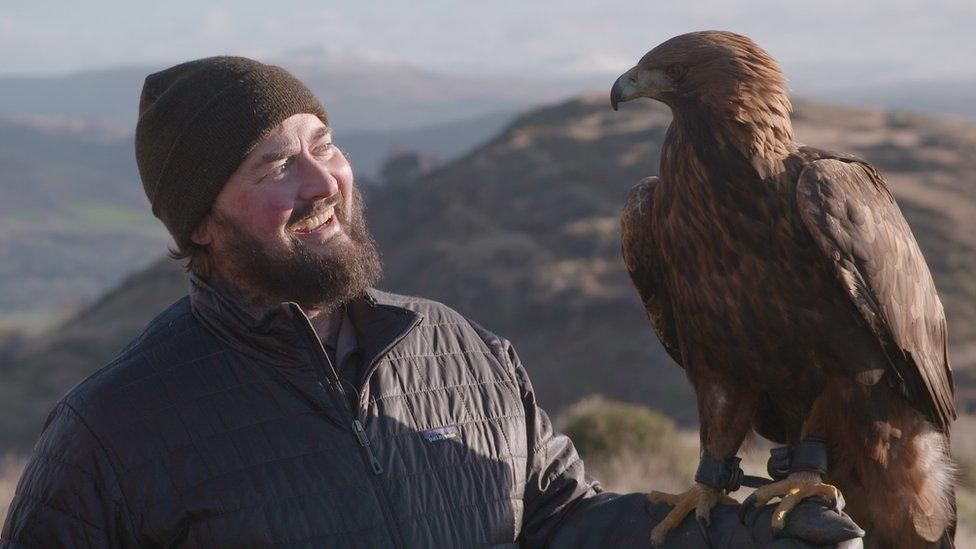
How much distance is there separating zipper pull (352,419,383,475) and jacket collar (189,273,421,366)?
22 centimetres

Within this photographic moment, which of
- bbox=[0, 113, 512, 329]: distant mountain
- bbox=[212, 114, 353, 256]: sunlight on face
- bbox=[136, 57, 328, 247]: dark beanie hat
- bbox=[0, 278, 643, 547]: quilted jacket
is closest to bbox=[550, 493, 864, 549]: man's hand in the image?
bbox=[0, 278, 643, 547]: quilted jacket

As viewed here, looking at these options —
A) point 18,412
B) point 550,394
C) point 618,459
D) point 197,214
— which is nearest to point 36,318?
point 18,412

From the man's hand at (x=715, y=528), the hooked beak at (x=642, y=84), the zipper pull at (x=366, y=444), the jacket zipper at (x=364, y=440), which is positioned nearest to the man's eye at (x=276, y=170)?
the jacket zipper at (x=364, y=440)

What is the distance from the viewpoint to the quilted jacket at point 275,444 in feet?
9.66

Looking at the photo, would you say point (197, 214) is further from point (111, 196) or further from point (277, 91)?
point (111, 196)

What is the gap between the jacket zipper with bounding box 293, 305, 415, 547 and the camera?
3.12m

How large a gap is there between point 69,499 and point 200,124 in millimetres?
1160

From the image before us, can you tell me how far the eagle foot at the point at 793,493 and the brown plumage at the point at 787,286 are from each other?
0.54ft

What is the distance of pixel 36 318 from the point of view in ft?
305

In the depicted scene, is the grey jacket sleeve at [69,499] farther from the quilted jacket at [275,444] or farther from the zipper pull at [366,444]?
the zipper pull at [366,444]

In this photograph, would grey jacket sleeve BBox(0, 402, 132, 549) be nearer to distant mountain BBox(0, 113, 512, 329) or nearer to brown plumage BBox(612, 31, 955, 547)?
brown plumage BBox(612, 31, 955, 547)

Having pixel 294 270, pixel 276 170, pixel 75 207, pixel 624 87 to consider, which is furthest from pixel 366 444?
pixel 75 207

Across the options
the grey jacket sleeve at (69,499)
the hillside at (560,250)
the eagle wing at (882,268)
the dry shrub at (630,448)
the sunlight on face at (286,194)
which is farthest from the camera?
the hillside at (560,250)

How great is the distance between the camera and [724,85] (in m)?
3.68
